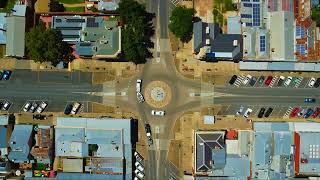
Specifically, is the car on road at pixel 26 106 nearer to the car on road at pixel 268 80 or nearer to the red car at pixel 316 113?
the car on road at pixel 268 80

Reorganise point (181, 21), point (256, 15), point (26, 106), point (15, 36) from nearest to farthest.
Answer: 1. point (15, 36)
2. point (181, 21)
3. point (256, 15)
4. point (26, 106)

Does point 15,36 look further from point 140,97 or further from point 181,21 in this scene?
point 181,21

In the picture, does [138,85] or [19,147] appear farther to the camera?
[138,85]

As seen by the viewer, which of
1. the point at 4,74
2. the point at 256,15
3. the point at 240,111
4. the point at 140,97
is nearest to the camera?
the point at 256,15

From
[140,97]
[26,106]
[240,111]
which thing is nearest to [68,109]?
[26,106]

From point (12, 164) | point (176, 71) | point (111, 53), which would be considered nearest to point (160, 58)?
point (176, 71)

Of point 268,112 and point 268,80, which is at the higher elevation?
point 268,80

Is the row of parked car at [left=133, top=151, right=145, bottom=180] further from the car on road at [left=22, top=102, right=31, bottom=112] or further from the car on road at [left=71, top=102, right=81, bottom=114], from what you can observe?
the car on road at [left=22, top=102, right=31, bottom=112]
